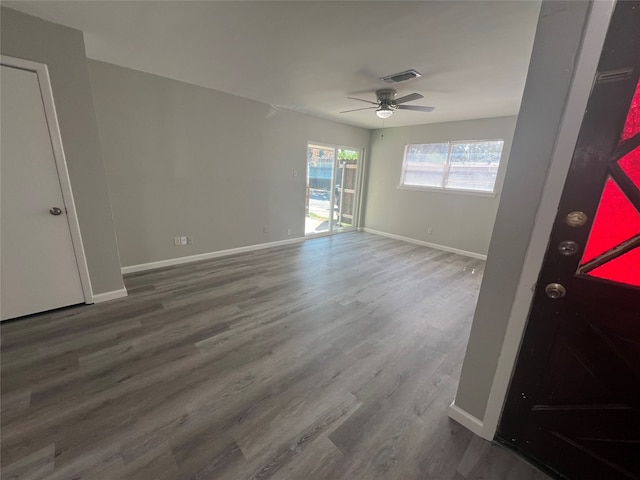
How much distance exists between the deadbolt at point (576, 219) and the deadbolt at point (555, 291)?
0.28 m

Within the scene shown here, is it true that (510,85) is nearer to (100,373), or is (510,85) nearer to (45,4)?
(45,4)

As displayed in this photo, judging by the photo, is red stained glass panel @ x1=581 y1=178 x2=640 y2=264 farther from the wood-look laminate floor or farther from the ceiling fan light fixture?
the ceiling fan light fixture

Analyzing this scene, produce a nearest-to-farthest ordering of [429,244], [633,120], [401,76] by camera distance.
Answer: [633,120] → [401,76] → [429,244]

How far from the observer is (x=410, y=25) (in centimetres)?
187

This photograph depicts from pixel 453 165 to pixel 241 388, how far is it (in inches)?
211

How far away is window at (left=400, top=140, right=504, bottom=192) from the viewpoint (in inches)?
182

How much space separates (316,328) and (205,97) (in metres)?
3.59

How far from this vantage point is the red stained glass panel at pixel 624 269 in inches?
39.0

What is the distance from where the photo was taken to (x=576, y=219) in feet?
3.49

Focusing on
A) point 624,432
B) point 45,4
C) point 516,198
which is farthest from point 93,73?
point 624,432

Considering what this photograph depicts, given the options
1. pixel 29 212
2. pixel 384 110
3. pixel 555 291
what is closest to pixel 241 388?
pixel 555 291

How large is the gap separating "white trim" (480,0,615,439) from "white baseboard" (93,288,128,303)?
3514mm

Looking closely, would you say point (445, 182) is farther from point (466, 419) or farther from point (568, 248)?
point (466, 419)

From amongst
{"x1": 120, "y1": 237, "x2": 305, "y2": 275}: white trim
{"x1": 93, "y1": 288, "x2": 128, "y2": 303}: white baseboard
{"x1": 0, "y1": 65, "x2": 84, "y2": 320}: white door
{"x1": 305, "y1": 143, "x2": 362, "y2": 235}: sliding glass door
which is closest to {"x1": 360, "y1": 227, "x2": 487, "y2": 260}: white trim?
{"x1": 305, "y1": 143, "x2": 362, "y2": 235}: sliding glass door
